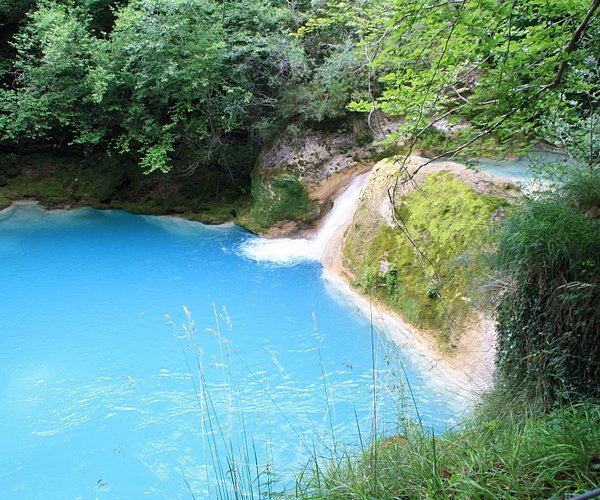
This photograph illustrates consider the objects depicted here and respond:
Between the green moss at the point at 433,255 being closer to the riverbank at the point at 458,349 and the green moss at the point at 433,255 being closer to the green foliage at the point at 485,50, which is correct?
the riverbank at the point at 458,349

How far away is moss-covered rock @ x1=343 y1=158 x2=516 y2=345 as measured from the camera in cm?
591

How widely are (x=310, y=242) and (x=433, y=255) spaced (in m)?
3.87

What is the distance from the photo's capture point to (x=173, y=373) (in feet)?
18.7

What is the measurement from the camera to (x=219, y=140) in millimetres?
11320

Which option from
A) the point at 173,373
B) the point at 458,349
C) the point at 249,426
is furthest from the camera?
the point at 173,373

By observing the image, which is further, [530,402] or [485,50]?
[530,402]

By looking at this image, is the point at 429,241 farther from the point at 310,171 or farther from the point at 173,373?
the point at 310,171

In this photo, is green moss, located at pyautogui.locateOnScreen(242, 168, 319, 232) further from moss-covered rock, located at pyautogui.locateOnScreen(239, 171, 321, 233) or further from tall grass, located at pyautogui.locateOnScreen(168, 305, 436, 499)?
tall grass, located at pyautogui.locateOnScreen(168, 305, 436, 499)

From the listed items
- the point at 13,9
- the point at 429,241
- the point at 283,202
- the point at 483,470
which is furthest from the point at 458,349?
the point at 13,9

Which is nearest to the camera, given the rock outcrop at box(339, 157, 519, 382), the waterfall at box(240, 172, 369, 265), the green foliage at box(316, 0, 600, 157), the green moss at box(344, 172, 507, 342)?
the green foliage at box(316, 0, 600, 157)

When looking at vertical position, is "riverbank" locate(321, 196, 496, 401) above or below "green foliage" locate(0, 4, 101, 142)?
below

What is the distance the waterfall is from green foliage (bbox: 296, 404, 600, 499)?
22.3ft

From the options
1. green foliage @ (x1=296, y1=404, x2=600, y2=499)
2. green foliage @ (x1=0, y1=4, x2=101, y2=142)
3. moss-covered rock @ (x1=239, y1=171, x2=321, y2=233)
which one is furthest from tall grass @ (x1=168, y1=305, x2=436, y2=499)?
green foliage @ (x1=0, y1=4, x2=101, y2=142)

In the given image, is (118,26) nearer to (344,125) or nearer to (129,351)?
(344,125)
